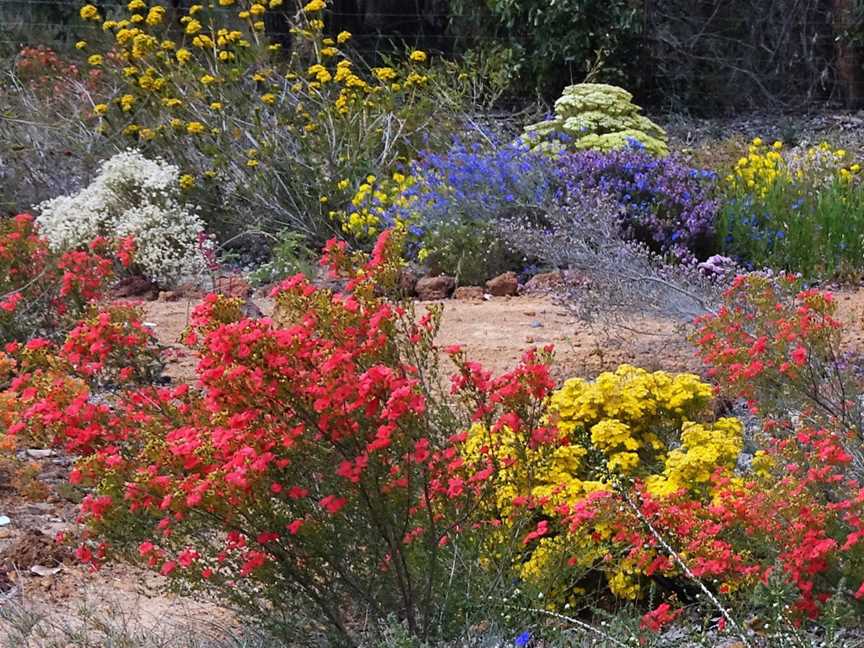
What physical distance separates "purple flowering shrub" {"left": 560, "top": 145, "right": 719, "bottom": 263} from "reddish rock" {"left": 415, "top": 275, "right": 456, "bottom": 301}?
93 centimetres

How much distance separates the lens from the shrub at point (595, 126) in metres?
9.57

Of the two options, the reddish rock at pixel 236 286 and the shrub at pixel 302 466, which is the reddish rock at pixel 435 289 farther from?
the shrub at pixel 302 466

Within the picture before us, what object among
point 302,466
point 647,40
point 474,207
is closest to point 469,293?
point 474,207

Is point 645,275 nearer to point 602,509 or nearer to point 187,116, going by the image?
point 602,509

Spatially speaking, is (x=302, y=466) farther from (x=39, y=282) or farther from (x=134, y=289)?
(x=134, y=289)

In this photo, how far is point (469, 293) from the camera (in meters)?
7.82

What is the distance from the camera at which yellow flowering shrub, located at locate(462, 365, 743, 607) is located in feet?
11.0

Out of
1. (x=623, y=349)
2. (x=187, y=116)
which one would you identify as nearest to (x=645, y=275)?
(x=623, y=349)

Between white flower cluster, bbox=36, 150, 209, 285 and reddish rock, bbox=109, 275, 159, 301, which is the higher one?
white flower cluster, bbox=36, 150, 209, 285

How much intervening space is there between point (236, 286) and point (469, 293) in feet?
4.65

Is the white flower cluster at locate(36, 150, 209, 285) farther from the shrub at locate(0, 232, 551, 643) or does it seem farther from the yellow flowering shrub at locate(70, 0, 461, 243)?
the shrub at locate(0, 232, 551, 643)

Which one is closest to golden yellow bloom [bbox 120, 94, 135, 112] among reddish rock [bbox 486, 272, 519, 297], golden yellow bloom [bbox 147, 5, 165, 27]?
golden yellow bloom [bbox 147, 5, 165, 27]

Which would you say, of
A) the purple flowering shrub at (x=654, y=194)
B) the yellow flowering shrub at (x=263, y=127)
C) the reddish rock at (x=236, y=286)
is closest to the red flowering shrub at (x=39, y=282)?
the reddish rock at (x=236, y=286)

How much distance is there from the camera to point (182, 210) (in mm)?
9148
